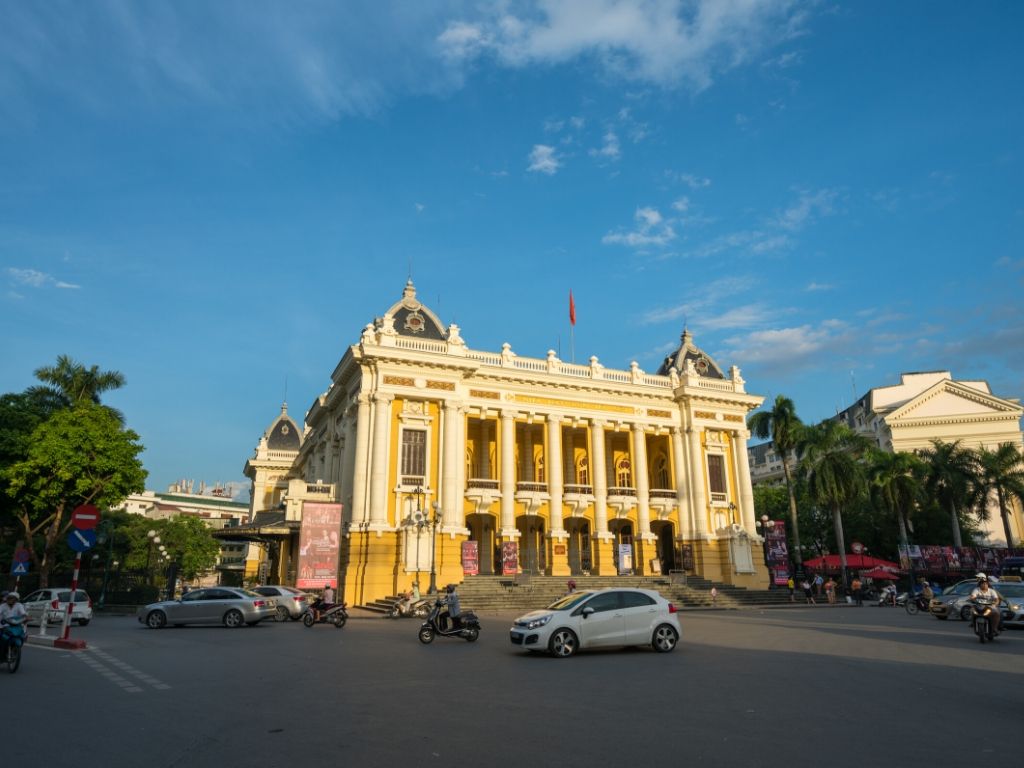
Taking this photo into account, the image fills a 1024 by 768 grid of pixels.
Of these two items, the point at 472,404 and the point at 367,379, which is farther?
the point at 472,404

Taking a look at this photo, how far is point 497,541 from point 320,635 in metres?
19.0

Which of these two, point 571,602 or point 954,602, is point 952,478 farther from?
point 571,602

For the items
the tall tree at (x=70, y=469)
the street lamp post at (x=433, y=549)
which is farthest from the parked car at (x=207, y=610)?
the tall tree at (x=70, y=469)

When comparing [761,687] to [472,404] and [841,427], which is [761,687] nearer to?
[472,404]

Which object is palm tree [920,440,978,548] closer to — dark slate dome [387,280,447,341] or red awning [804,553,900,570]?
red awning [804,553,900,570]

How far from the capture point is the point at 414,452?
34875mm

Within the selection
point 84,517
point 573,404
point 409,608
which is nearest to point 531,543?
point 573,404

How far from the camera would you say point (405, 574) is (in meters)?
32.2

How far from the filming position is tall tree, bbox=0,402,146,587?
32.3 meters

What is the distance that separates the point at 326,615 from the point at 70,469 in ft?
61.1

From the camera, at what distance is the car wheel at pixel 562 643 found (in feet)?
44.5

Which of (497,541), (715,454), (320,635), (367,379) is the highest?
(367,379)

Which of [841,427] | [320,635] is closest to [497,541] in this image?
[320,635]

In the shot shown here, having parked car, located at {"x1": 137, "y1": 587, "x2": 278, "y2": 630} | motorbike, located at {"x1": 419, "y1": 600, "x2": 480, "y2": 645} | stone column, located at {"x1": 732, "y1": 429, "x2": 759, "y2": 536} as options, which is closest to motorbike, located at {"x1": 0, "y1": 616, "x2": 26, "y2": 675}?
motorbike, located at {"x1": 419, "y1": 600, "x2": 480, "y2": 645}
